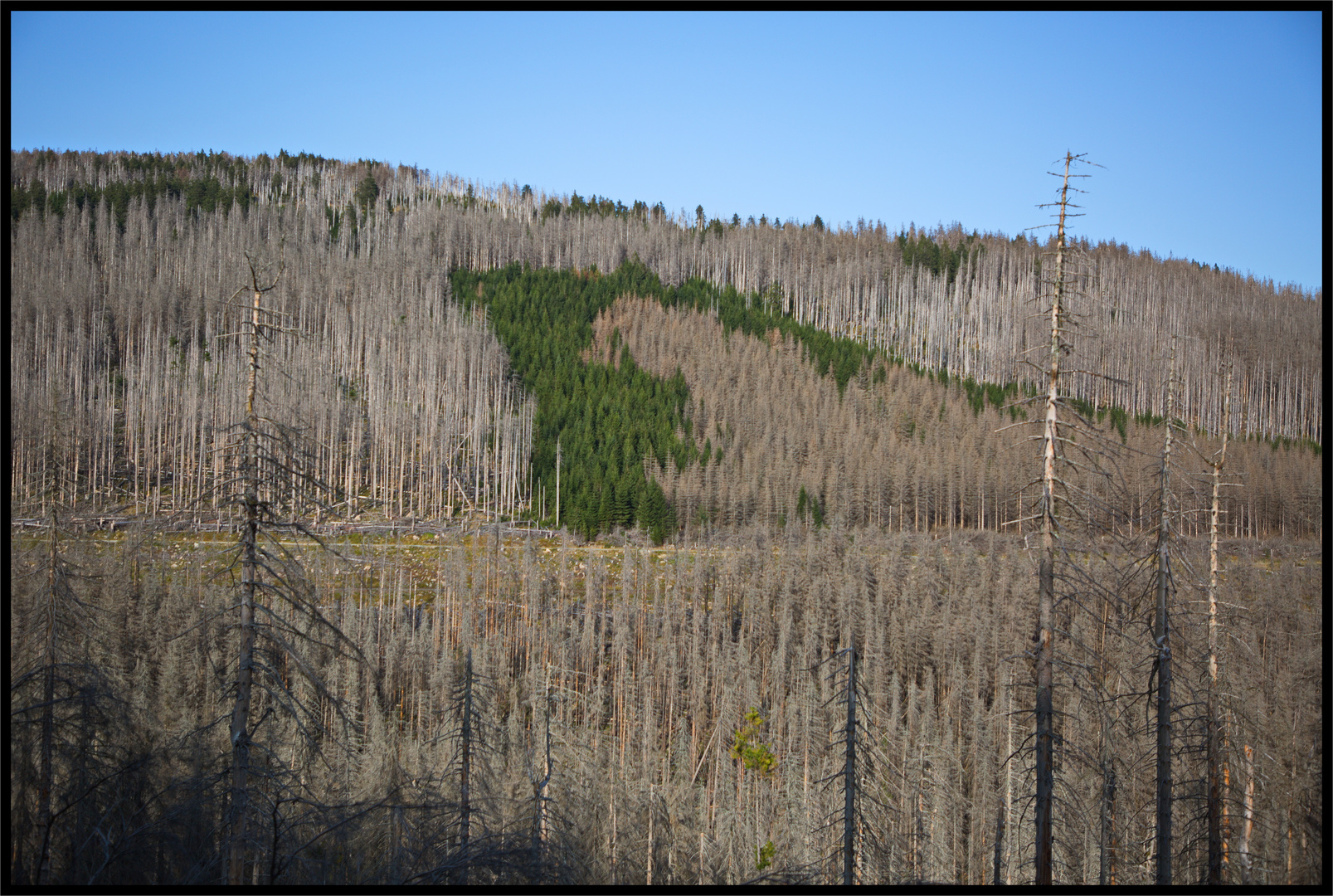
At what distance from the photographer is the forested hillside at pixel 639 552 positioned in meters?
16.0

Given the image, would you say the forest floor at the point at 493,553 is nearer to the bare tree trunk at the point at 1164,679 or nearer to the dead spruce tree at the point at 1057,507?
the bare tree trunk at the point at 1164,679

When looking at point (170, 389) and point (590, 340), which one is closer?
point (170, 389)

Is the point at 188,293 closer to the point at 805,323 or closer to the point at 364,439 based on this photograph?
the point at 364,439

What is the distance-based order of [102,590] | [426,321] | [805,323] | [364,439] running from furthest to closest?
[805,323]
[426,321]
[364,439]
[102,590]

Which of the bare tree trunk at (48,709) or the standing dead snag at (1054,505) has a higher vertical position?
the standing dead snag at (1054,505)

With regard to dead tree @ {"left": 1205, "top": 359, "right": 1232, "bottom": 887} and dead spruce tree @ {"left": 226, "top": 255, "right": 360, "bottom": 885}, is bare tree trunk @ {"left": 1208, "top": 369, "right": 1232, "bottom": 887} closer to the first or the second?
dead tree @ {"left": 1205, "top": 359, "right": 1232, "bottom": 887}

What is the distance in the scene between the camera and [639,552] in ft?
254

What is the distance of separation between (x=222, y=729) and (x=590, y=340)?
323ft

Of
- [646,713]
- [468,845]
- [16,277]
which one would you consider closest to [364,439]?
[646,713]

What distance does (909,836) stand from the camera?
35531 millimetres

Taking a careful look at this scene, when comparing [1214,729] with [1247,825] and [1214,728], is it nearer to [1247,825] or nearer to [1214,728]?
[1214,728]

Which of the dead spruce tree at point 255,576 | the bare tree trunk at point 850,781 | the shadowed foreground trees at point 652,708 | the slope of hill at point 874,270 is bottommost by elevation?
the shadowed foreground trees at point 652,708

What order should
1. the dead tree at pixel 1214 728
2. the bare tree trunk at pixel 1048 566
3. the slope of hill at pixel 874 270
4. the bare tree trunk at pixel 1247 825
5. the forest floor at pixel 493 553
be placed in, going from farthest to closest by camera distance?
the slope of hill at pixel 874 270 < the forest floor at pixel 493 553 < the bare tree trunk at pixel 1247 825 < the dead tree at pixel 1214 728 < the bare tree trunk at pixel 1048 566

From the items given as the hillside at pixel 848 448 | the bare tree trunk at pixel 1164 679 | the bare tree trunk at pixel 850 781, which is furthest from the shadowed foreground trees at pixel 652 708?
the hillside at pixel 848 448
